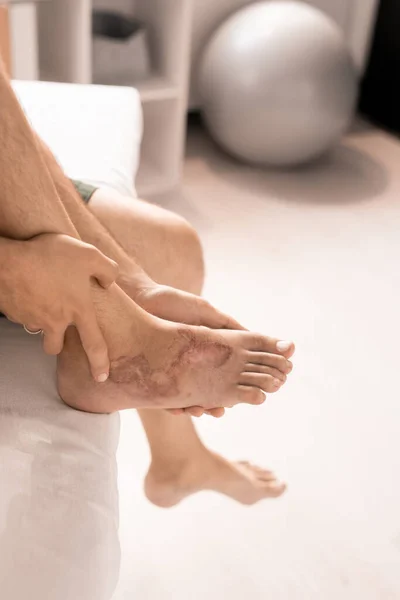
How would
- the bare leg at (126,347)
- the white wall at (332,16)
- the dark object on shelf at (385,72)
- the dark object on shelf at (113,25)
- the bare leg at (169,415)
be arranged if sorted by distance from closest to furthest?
the bare leg at (126,347)
the bare leg at (169,415)
the dark object on shelf at (113,25)
the white wall at (332,16)
the dark object on shelf at (385,72)

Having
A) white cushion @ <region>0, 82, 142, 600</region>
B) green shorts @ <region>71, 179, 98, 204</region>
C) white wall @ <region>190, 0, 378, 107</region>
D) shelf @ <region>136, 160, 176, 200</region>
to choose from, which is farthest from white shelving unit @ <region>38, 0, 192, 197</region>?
white cushion @ <region>0, 82, 142, 600</region>

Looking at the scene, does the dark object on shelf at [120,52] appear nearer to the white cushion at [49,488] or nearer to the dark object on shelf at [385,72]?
the dark object on shelf at [385,72]

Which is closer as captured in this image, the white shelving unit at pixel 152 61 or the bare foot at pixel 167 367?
the bare foot at pixel 167 367

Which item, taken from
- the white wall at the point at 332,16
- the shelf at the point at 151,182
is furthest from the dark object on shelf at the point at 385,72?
the shelf at the point at 151,182

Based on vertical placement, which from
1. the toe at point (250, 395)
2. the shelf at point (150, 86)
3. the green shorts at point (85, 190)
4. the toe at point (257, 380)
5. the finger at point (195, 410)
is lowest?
the shelf at point (150, 86)

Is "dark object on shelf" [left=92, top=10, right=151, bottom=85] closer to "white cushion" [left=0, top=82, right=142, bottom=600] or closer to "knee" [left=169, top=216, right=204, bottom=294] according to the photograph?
"knee" [left=169, top=216, right=204, bottom=294]

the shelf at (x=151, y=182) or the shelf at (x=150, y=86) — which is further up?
the shelf at (x=150, y=86)

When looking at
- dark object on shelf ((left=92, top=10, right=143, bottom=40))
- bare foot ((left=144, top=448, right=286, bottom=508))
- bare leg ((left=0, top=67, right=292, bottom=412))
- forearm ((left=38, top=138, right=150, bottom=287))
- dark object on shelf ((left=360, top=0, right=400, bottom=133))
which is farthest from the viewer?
dark object on shelf ((left=360, top=0, right=400, bottom=133))

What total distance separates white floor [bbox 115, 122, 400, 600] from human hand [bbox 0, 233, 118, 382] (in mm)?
498

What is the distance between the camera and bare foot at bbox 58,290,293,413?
0.82 meters

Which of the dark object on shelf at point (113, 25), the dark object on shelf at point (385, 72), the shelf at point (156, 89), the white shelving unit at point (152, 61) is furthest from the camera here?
the dark object on shelf at point (385, 72)

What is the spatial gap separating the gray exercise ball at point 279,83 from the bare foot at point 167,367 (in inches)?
56.7

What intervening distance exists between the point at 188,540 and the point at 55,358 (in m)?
0.45

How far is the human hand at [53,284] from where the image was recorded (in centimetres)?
75
